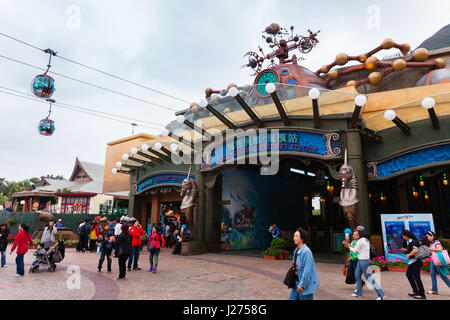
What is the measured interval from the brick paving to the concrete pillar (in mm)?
2064

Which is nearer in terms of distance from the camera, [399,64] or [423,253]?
[423,253]

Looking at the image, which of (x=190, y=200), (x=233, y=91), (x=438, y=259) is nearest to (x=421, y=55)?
(x=233, y=91)

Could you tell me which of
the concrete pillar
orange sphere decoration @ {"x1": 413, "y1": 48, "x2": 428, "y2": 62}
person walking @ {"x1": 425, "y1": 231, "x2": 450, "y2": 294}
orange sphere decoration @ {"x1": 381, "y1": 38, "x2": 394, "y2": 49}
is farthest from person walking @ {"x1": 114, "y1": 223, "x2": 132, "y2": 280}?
orange sphere decoration @ {"x1": 413, "y1": 48, "x2": 428, "y2": 62}

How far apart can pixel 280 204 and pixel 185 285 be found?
13369 millimetres

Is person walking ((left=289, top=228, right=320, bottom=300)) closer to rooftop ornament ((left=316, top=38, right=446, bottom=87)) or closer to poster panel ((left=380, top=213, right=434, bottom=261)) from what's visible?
poster panel ((left=380, top=213, right=434, bottom=261))

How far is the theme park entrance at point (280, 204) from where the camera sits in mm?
16656

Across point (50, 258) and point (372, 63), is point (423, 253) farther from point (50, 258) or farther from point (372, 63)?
point (372, 63)

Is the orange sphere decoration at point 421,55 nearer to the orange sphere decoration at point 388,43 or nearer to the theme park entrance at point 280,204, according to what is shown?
the orange sphere decoration at point 388,43

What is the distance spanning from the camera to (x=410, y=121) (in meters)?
11.7

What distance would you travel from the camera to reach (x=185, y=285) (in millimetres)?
7547

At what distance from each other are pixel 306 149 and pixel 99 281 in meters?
8.84

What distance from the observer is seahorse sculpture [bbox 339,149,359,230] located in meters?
10.6
